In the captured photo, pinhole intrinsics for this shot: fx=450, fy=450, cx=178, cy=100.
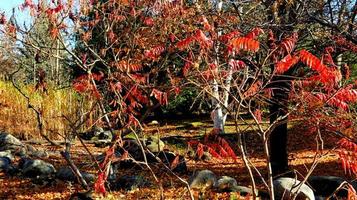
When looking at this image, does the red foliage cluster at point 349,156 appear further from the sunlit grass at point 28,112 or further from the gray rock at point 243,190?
the sunlit grass at point 28,112

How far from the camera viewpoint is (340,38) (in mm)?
6969

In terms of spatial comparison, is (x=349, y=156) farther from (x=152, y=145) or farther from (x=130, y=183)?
(x=152, y=145)

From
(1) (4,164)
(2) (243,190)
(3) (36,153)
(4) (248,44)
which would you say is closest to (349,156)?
(4) (248,44)

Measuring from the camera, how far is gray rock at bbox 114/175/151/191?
23.7ft

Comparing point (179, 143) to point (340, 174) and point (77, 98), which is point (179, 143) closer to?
point (77, 98)

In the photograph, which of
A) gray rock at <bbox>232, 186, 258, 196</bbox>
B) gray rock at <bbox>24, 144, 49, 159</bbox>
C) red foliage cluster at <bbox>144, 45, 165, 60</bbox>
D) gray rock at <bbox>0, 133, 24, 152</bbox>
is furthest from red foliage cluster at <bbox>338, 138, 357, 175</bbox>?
gray rock at <bbox>0, 133, 24, 152</bbox>

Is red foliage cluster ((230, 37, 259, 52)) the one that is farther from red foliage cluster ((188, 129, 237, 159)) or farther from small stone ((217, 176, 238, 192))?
small stone ((217, 176, 238, 192))

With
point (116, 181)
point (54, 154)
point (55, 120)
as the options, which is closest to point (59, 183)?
point (116, 181)

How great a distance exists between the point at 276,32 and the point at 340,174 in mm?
3438

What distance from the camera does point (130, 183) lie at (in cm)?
728

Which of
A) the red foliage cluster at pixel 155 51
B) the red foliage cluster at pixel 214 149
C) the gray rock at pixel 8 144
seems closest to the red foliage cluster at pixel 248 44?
the red foliage cluster at pixel 214 149

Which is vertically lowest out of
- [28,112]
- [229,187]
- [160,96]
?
[229,187]

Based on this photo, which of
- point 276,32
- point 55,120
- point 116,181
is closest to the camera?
point 116,181

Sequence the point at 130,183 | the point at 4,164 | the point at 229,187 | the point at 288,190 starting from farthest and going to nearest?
the point at 4,164 < the point at 130,183 < the point at 229,187 < the point at 288,190
